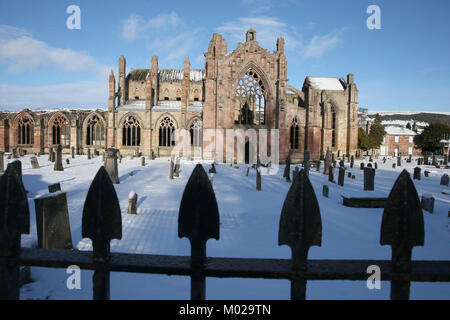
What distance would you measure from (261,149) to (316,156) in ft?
20.2

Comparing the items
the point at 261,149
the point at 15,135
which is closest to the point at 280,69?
the point at 261,149

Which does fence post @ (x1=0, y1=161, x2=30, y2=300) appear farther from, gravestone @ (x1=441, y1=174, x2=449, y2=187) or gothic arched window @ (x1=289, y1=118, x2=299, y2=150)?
gothic arched window @ (x1=289, y1=118, x2=299, y2=150)

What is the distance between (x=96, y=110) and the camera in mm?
32781

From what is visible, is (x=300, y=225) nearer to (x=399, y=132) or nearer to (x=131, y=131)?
(x=131, y=131)

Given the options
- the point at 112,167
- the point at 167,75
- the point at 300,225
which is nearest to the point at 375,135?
the point at 167,75

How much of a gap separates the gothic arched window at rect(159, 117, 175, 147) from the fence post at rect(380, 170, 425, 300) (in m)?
30.5

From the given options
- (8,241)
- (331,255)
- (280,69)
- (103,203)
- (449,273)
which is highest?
(280,69)

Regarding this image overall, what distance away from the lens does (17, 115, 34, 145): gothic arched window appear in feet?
107

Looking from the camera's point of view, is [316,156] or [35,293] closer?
[35,293]

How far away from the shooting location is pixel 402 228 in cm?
149

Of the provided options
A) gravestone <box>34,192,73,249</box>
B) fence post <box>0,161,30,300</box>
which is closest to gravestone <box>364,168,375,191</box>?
gravestone <box>34,192,73,249</box>

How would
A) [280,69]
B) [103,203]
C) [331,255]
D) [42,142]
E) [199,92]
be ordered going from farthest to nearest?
[199,92]
[42,142]
[280,69]
[331,255]
[103,203]

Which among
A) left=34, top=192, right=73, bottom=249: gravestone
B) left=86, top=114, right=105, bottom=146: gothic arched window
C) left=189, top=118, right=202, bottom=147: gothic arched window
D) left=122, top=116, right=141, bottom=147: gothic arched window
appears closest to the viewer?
left=34, top=192, right=73, bottom=249: gravestone

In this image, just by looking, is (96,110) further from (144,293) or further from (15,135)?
(144,293)
